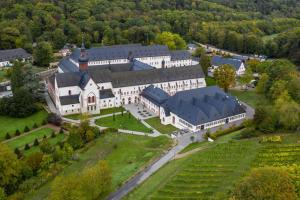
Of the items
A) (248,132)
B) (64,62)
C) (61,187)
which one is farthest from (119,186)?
(64,62)

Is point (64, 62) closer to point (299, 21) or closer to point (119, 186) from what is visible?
point (119, 186)

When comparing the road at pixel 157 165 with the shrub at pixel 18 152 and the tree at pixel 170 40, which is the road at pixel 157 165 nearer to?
the shrub at pixel 18 152

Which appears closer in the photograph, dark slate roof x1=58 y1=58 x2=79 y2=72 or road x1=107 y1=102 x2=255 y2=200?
road x1=107 y1=102 x2=255 y2=200

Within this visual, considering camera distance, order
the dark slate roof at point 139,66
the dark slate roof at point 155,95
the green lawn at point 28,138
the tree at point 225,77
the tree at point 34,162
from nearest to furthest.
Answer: the tree at point 34,162, the green lawn at point 28,138, the dark slate roof at point 155,95, the tree at point 225,77, the dark slate roof at point 139,66

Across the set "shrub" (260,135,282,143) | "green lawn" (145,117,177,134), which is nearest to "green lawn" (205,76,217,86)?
"green lawn" (145,117,177,134)

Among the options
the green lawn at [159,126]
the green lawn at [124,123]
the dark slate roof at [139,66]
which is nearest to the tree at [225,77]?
the dark slate roof at [139,66]

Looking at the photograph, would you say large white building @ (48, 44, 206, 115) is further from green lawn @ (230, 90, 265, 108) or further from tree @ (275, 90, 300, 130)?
tree @ (275, 90, 300, 130)
